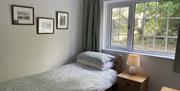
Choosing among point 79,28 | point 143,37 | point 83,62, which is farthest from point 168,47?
point 79,28

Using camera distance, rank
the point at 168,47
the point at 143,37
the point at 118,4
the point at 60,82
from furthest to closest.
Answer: the point at 118,4, the point at 143,37, the point at 168,47, the point at 60,82

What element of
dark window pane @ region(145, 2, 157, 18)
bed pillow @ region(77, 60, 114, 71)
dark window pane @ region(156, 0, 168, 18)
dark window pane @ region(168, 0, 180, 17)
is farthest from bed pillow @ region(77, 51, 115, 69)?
dark window pane @ region(168, 0, 180, 17)

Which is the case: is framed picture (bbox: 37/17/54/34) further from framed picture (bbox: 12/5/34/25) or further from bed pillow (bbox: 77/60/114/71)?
bed pillow (bbox: 77/60/114/71)

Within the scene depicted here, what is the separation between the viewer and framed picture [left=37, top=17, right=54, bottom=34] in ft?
8.84

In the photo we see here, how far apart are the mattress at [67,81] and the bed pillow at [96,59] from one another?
0.35 ft

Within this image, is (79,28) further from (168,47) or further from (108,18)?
(168,47)

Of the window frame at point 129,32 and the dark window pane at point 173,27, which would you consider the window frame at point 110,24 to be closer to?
the window frame at point 129,32

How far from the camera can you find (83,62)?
9.87 feet

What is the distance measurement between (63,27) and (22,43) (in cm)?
87

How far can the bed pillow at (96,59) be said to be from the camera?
2.73 m

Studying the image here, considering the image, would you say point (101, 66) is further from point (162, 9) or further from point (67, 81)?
point (162, 9)

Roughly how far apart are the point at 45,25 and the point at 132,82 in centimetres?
174

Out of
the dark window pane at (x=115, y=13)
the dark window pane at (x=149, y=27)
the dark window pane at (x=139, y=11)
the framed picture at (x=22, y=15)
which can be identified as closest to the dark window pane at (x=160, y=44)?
the dark window pane at (x=149, y=27)

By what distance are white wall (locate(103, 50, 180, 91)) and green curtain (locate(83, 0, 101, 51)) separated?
0.99m
